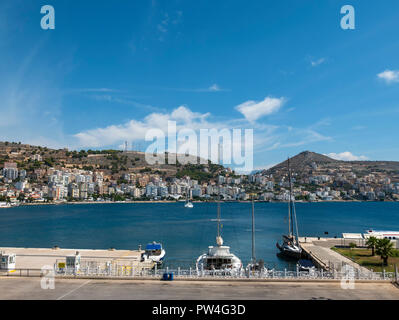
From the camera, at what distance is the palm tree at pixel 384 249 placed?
95.5 ft

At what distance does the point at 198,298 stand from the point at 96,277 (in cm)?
724

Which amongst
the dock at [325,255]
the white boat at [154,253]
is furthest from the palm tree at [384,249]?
the white boat at [154,253]

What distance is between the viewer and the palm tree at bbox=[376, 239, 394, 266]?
29094 millimetres

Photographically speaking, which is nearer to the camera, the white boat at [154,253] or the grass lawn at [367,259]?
the grass lawn at [367,259]

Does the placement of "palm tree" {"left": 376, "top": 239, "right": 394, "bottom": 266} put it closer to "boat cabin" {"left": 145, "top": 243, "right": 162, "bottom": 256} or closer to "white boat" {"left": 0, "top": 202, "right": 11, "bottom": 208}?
"boat cabin" {"left": 145, "top": 243, "right": 162, "bottom": 256}

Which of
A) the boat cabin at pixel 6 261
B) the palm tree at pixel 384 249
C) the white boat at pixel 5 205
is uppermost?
the boat cabin at pixel 6 261

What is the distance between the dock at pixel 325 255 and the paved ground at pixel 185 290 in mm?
10168

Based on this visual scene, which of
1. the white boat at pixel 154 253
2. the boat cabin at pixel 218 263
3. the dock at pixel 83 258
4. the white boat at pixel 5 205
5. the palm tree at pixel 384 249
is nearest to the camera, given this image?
the boat cabin at pixel 218 263

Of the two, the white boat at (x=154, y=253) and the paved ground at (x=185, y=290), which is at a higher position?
the paved ground at (x=185, y=290)

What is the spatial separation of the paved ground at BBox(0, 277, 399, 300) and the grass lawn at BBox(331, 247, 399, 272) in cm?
1176

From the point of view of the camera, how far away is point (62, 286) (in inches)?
671

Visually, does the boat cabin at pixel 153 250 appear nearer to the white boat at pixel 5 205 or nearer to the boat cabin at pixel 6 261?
the boat cabin at pixel 6 261

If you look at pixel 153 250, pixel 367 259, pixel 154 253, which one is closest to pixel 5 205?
pixel 153 250

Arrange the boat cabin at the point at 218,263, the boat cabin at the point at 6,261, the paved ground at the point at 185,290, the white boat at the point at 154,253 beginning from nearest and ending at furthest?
the paved ground at the point at 185,290 < the boat cabin at the point at 6,261 < the boat cabin at the point at 218,263 < the white boat at the point at 154,253
